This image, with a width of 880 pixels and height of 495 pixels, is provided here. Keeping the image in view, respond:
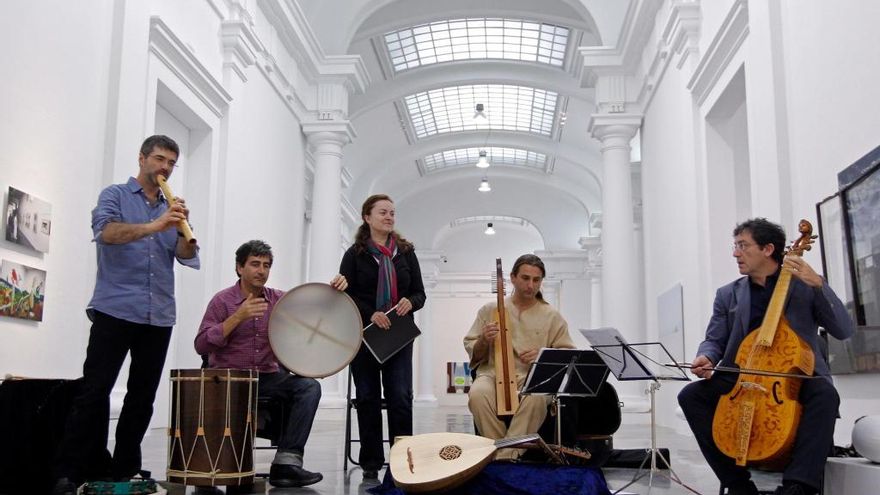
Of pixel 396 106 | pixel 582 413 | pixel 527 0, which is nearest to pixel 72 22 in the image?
pixel 582 413

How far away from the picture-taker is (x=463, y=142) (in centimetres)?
2309

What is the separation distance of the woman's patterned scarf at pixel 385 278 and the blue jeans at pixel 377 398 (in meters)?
0.29

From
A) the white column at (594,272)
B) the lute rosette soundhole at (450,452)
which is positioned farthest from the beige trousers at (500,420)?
the white column at (594,272)

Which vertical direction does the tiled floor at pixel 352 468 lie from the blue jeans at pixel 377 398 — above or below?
below

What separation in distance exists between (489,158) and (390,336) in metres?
21.0

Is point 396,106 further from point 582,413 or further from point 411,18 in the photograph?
point 582,413

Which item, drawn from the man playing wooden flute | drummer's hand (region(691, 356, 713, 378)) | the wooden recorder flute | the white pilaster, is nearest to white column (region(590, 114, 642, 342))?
drummer's hand (region(691, 356, 713, 378))

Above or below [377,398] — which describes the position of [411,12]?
above

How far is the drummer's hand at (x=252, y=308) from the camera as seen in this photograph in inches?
179

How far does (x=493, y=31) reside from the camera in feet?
56.3

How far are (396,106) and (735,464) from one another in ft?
55.5

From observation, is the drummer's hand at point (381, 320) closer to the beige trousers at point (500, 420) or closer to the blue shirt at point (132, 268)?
the beige trousers at point (500, 420)

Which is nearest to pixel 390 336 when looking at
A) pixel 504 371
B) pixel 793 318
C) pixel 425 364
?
pixel 504 371

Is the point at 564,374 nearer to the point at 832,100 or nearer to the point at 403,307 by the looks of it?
the point at 403,307
